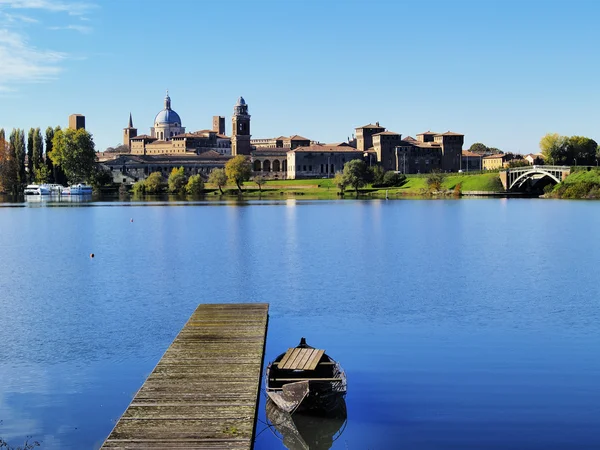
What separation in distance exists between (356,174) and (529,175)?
23141 mm

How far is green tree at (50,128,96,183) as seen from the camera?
384 ft

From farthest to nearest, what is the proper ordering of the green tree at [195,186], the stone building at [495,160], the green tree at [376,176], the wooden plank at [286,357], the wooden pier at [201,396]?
the stone building at [495,160] < the green tree at [195,186] < the green tree at [376,176] < the wooden plank at [286,357] < the wooden pier at [201,396]

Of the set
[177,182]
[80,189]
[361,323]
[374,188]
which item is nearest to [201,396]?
[361,323]

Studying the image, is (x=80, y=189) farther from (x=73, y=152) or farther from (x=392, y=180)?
(x=392, y=180)

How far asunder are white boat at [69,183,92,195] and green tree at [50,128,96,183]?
65.0 inches

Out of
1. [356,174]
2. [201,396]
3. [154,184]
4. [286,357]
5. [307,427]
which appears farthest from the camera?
[154,184]

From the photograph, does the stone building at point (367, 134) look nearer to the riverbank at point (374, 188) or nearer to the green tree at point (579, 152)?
the riverbank at point (374, 188)

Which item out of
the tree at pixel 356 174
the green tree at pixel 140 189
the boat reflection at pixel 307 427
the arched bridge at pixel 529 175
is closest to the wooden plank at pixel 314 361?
the boat reflection at pixel 307 427

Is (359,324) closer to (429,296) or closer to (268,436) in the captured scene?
(429,296)

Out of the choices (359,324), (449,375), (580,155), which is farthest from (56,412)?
(580,155)

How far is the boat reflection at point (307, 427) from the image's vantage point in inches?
497

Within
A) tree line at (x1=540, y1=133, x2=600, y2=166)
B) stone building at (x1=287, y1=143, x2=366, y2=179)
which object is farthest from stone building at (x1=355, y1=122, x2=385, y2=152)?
tree line at (x1=540, y1=133, x2=600, y2=166)

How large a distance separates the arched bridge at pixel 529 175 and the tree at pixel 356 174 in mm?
18738

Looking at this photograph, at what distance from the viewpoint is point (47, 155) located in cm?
11838
